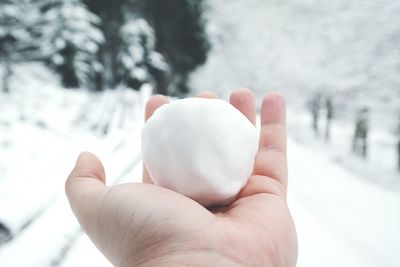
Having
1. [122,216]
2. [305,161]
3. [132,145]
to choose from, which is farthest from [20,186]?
[305,161]

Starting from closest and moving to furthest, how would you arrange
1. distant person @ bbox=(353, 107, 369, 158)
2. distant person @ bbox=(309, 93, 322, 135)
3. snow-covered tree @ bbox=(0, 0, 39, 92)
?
distant person @ bbox=(353, 107, 369, 158) → distant person @ bbox=(309, 93, 322, 135) → snow-covered tree @ bbox=(0, 0, 39, 92)

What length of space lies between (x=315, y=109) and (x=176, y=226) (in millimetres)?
848

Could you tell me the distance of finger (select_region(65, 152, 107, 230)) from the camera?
540 mm

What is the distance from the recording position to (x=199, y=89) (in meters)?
1.47

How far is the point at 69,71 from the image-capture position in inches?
55.8

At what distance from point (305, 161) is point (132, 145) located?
53 cm

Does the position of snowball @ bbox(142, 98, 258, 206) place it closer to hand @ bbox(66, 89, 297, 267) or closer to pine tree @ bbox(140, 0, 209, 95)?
hand @ bbox(66, 89, 297, 267)

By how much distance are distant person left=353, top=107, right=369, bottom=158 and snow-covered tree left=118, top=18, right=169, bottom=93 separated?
0.75m

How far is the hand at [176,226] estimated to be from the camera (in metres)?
0.46

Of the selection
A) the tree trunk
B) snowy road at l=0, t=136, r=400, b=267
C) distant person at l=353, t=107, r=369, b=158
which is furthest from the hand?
the tree trunk

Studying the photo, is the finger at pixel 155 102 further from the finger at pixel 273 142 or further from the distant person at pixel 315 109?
the distant person at pixel 315 109

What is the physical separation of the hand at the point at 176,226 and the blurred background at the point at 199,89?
0.20m

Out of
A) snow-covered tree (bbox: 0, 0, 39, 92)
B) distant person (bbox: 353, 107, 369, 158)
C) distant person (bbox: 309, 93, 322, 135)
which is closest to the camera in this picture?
distant person (bbox: 353, 107, 369, 158)

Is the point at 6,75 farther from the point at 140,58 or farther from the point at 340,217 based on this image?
the point at 340,217
